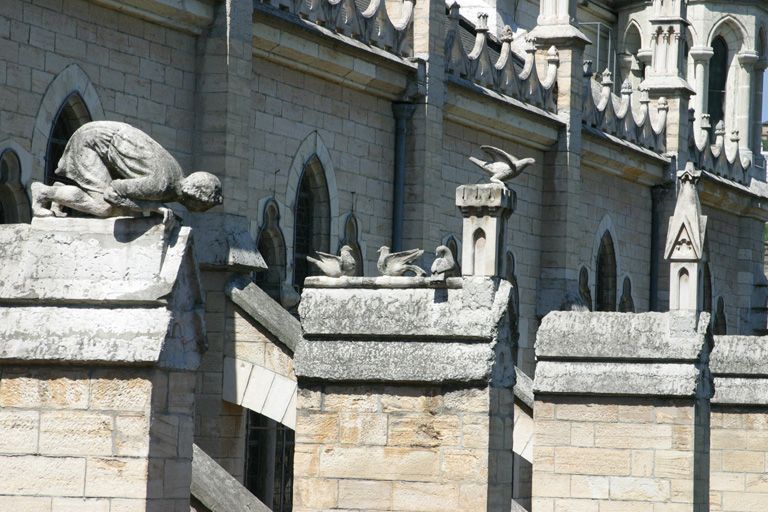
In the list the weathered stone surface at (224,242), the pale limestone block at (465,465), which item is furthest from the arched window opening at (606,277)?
the pale limestone block at (465,465)

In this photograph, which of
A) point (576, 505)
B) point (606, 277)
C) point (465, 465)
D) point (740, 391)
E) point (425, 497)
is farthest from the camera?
point (606, 277)

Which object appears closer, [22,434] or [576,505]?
[22,434]

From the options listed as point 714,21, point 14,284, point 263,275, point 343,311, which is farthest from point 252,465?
point 714,21

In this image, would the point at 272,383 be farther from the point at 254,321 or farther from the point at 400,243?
the point at 400,243

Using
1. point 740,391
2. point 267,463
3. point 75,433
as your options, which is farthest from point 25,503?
point 740,391

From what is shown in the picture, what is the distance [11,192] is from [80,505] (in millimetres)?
7101

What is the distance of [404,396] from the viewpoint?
47.3 ft

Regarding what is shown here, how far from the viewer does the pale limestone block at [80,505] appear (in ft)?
33.7

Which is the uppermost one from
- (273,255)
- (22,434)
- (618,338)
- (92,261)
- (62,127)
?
(62,127)

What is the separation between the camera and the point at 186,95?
774 inches

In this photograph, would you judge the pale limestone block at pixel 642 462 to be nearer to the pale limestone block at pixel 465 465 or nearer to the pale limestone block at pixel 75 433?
the pale limestone block at pixel 465 465

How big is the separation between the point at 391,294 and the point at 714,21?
28572 mm

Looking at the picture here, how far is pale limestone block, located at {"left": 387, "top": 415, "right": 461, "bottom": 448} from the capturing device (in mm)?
14297

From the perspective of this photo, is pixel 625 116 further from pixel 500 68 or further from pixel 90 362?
pixel 90 362
